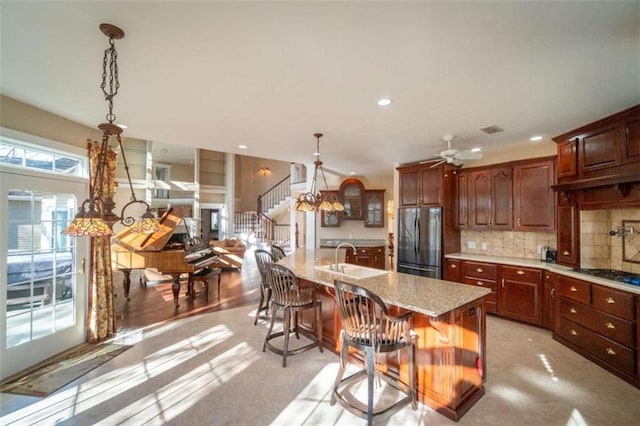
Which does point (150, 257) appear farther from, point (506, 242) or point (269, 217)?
point (269, 217)

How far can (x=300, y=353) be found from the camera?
10.6ft

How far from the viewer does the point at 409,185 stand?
5402mm

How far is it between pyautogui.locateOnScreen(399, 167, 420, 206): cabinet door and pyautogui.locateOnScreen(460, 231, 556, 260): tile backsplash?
3.63 ft

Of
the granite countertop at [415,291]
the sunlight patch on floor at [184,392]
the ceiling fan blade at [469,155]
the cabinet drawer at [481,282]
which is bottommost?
the sunlight patch on floor at [184,392]

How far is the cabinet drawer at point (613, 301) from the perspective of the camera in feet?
8.69

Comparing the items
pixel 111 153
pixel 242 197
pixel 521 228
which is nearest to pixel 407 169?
pixel 521 228

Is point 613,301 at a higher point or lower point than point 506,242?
lower

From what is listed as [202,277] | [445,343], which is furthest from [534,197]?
[202,277]

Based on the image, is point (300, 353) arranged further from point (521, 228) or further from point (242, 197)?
point (242, 197)

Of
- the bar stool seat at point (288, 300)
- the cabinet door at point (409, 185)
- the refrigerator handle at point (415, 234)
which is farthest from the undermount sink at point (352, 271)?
the cabinet door at point (409, 185)

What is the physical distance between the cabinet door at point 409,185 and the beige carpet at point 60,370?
15.7 ft

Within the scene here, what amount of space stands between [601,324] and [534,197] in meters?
1.91

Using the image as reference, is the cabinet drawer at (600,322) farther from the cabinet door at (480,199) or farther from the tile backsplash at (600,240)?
the cabinet door at (480,199)

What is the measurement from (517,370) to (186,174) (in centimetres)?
1165
